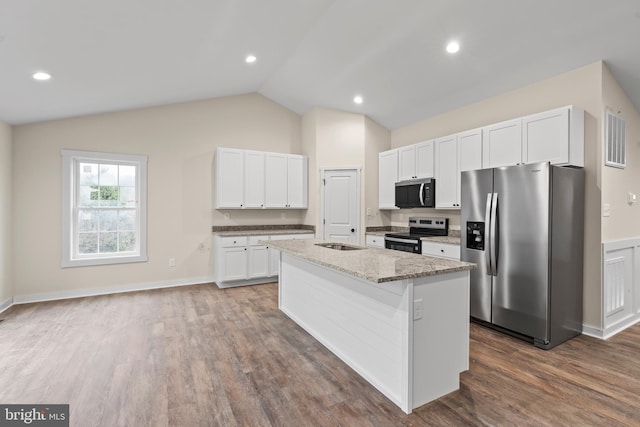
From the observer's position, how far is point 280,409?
2014mm

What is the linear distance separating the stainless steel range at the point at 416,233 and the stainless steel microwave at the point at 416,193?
0.31 metres

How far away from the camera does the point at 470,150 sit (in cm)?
407

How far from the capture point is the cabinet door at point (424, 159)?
468 cm

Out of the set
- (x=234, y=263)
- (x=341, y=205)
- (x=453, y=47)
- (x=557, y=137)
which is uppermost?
(x=453, y=47)

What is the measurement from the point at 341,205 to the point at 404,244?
1.46 m

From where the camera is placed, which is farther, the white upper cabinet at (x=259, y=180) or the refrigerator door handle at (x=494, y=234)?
the white upper cabinet at (x=259, y=180)

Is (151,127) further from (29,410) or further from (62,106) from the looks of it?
(29,410)

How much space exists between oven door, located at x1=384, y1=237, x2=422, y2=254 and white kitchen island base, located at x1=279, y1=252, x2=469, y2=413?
6.83 feet

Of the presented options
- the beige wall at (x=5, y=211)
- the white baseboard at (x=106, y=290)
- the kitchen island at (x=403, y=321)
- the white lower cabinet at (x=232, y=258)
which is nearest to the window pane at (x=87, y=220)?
the beige wall at (x=5, y=211)

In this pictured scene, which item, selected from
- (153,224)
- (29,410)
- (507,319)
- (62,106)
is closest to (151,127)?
(62,106)

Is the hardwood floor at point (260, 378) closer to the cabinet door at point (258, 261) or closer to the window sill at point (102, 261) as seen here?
the window sill at point (102, 261)

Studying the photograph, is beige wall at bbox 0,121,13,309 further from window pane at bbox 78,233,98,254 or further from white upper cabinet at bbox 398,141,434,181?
white upper cabinet at bbox 398,141,434,181

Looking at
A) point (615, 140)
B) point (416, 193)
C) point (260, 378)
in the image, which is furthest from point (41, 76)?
point (615, 140)

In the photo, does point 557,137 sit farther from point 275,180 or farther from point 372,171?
point 275,180
